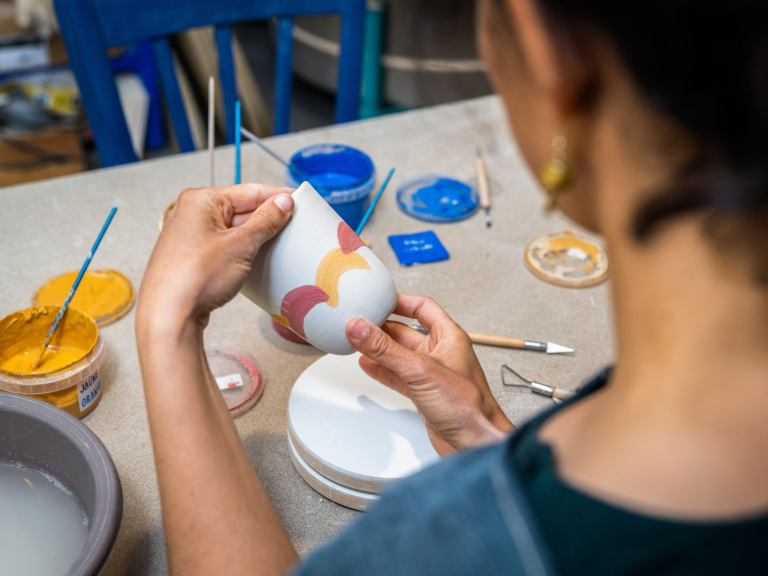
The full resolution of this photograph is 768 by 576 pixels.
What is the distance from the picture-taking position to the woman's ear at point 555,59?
1.25ft

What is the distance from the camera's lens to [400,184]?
1310 mm

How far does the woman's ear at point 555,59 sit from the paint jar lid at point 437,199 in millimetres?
810

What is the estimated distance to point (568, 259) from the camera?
44.9 inches

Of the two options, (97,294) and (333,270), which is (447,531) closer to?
(333,270)

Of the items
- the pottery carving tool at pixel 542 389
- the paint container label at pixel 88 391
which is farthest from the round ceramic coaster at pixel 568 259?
the paint container label at pixel 88 391

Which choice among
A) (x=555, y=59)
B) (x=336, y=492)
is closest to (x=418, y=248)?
(x=336, y=492)

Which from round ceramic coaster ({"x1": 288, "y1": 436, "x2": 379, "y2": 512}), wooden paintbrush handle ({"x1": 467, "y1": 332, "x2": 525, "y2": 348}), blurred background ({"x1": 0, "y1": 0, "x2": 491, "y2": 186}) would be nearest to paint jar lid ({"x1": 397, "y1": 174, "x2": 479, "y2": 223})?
wooden paintbrush handle ({"x1": 467, "y1": 332, "x2": 525, "y2": 348})

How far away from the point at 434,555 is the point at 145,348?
1.18ft

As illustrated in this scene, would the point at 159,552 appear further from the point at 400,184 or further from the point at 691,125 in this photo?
the point at 400,184

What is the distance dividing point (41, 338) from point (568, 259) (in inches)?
34.2

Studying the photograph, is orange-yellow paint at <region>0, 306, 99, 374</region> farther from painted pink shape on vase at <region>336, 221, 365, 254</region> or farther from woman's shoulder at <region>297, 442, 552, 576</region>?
woman's shoulder at <region>297, 442, 552, 576</region>

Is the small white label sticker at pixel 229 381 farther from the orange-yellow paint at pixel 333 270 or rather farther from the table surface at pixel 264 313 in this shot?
the orange-yellow paint at pixel 333 270

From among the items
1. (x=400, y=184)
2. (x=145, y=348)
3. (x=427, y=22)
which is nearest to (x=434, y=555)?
(x=145, y=348)

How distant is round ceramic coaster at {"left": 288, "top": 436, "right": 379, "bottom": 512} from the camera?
2.37 feet
